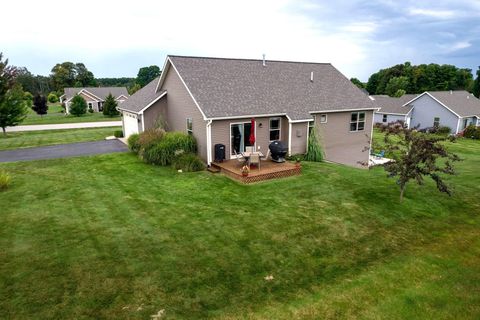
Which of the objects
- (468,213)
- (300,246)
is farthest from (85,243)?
(468,213)

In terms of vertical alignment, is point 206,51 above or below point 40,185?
above

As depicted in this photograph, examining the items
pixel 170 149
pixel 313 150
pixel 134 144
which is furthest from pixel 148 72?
pixel 313 150

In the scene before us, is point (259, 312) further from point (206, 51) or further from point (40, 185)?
point (206, 51)

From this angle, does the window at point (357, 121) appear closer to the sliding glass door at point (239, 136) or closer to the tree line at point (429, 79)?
the sliding glass door at point (239, 136)

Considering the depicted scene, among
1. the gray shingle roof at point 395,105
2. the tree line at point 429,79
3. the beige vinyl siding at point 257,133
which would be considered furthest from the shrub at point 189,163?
the tree line at point 429,79

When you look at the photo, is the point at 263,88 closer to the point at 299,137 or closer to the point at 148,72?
the point at 299,137

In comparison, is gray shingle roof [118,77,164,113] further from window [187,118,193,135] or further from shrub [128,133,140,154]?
window [187,118,193,135]
